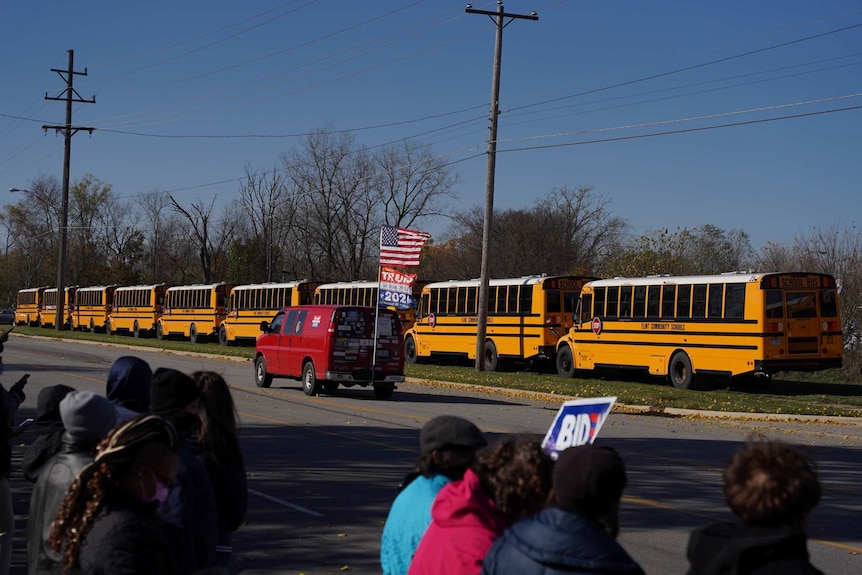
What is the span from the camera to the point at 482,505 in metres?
3.83

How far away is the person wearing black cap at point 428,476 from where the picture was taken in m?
4.34

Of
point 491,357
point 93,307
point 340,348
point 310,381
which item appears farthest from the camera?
point 93,307

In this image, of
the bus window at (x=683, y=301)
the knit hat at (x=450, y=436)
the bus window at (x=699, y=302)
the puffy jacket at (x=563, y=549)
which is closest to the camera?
the puffy jacket at (x=563, y=549)

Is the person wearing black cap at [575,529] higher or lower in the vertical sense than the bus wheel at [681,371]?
higher

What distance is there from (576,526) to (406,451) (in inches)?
457

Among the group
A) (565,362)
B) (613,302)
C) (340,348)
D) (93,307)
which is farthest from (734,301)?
(93,307)

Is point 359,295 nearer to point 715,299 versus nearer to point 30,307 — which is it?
point 715,299

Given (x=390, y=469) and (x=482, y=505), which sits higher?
(x=482, y=505)

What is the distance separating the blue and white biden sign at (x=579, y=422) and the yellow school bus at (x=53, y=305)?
75.3 meters

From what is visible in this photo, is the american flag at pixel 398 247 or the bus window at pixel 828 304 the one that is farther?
the american flag at pixel 398 247

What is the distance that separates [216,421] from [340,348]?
18388mm

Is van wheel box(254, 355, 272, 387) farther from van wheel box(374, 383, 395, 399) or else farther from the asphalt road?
van wheel box(374, 383, 395, 399)

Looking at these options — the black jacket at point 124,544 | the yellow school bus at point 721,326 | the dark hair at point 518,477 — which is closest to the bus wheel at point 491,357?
the yellow school bus at point 721,326

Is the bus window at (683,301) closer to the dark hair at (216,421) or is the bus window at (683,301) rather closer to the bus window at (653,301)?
the bus window at (653,301)
